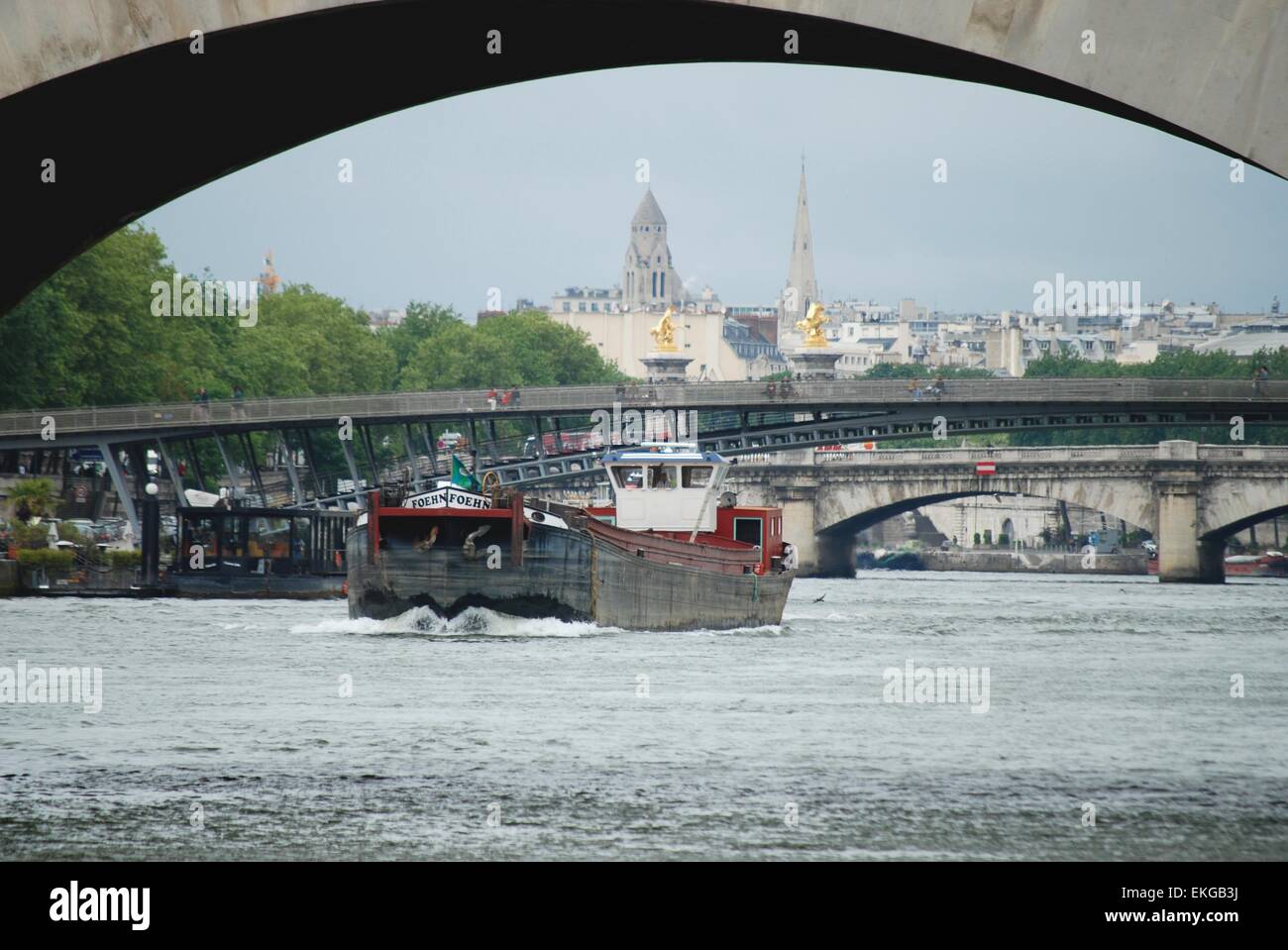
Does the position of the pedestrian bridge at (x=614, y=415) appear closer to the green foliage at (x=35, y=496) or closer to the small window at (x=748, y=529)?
the green foliage at (x=35, y=496)

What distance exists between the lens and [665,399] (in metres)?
85.2

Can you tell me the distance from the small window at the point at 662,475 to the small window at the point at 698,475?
1.16 feet

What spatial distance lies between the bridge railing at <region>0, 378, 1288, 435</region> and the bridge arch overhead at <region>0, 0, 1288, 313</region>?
58813mm

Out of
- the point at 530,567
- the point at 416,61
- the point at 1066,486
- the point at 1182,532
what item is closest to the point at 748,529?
the point at 530,567

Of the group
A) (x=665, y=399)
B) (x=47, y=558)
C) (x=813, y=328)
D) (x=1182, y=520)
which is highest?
(x=813, y=328)

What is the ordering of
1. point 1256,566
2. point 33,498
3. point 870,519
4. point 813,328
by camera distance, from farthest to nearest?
point 813,328 < point 1256,566 < point 870,519 < point 33,498

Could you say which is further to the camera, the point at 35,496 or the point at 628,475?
the point at 35,496

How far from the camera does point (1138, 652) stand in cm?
4422

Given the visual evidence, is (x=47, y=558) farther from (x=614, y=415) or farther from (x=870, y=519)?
(x=870, y=519)

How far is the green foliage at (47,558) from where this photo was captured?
210ft

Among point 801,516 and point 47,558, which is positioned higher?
point 47,558

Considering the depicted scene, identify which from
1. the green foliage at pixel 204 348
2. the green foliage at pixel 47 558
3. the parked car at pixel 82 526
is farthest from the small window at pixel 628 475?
the parked car at pixel 82 526

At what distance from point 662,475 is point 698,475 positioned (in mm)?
1004
